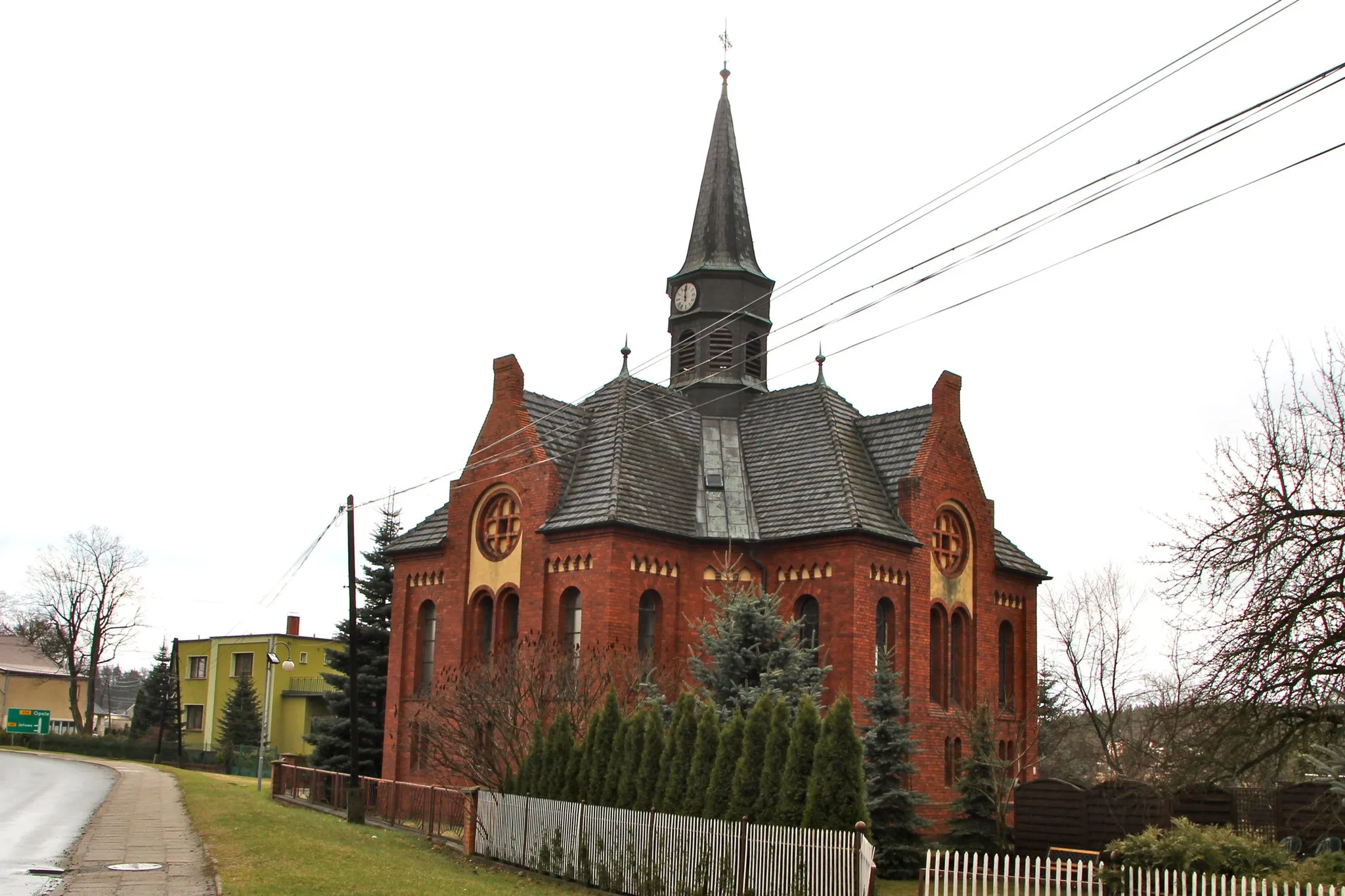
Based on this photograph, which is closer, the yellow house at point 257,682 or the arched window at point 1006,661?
the arched window at point 1006,661

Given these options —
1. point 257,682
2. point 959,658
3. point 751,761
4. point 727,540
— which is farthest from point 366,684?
point 257,682

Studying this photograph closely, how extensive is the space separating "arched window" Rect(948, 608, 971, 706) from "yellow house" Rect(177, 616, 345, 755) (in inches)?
1570

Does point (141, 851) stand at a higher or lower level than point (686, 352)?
lower

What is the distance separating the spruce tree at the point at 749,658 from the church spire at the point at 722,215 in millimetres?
14708

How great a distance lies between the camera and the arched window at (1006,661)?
1379 inches

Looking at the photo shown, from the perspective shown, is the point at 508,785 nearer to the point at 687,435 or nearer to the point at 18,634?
the point at 687,435

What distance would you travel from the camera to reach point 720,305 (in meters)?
37.8

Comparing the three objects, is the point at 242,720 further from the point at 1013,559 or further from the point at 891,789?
the point at 891,789

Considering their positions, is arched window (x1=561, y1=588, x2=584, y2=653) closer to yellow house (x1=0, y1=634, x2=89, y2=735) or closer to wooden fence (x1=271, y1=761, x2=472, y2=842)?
wooden fence (x1=271, y1=761, x2=472, y2=842)

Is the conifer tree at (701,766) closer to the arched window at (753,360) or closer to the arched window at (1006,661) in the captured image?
the arched window at (1006,661)

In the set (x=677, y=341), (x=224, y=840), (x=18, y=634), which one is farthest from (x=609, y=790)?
(x=18, y=634)

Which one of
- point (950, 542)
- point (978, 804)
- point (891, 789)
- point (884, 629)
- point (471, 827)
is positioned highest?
point (950, 542)

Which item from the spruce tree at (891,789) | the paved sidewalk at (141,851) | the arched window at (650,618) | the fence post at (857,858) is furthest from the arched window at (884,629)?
the paved sidewalk at (141,851)

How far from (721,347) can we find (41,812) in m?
21.7
